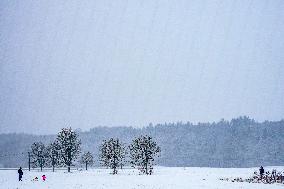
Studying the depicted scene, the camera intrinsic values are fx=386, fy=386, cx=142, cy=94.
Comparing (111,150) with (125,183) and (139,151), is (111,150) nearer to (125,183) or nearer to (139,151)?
(139,151)

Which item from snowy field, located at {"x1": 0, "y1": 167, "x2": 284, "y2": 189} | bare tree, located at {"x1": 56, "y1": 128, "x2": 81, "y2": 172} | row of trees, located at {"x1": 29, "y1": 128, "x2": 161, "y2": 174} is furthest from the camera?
bare tree, located at {"x1": 56, "y1": 128, "x2": 81, "y2": 172}

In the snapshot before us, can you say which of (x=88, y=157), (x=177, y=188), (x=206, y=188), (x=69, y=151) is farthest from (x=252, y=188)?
(x=88, y=157)

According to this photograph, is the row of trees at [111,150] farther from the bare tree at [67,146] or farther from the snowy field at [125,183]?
the snowy field at [125,183]

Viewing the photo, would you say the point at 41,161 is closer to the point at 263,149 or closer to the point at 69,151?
the point at 69,151

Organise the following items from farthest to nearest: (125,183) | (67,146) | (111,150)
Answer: (67,146) < (111,150) < (125,183)

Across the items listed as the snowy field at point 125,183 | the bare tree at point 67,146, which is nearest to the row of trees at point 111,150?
the bare tree at point 67,146

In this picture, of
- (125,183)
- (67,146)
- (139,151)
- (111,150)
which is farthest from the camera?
(67,146)

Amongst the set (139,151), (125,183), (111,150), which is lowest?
(125,183)

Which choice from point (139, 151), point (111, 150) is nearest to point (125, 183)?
point (139, 151)

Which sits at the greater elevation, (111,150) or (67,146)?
(67,146)

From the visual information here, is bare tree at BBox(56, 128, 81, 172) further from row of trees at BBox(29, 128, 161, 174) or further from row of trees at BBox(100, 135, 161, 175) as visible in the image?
row of trees at BBox(100, 135, 161, 175)

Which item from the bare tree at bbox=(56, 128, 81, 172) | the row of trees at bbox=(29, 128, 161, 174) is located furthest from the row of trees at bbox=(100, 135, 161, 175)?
the bare tree at bbox=(56, 128, 81, 172)

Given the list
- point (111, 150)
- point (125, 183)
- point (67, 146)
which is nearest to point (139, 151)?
point (111, 150)

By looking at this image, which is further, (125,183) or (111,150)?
(111,150)
